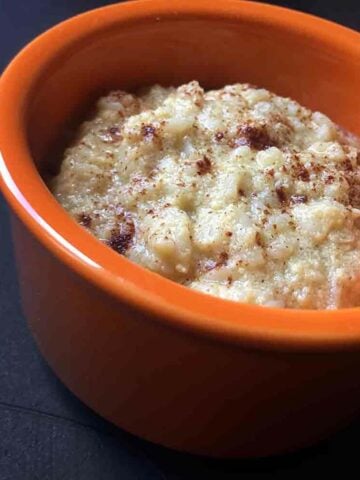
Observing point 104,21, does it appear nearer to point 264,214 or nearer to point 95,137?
point 95,137

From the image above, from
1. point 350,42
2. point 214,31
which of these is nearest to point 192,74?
point 214,31

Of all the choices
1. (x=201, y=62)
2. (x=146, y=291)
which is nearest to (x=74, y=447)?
(x=146, y=291)

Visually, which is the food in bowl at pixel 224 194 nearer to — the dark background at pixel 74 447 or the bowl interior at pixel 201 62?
the bowl interior at pixel 201 62

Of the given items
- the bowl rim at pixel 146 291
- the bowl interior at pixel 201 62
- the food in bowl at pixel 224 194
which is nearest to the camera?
the bowl rim at pixel 146 291

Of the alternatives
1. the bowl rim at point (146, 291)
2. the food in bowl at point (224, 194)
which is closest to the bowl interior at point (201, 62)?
the food in bowl at point (224, 194)

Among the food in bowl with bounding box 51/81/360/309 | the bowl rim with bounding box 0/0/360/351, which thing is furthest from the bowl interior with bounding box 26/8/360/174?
the bowl rim with bounding box 0/0/360/351

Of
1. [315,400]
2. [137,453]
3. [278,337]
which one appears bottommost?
[137,453]
